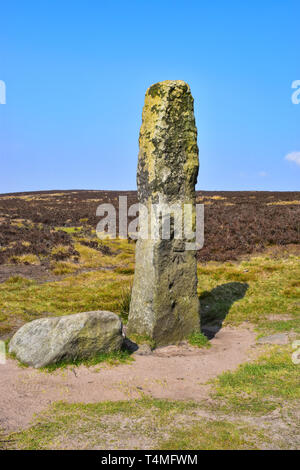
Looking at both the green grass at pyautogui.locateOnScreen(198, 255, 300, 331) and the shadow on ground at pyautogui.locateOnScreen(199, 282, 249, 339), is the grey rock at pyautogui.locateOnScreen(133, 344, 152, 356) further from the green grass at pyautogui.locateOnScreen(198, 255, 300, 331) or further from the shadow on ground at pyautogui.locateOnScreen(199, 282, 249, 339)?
the green grass at pyautogui.locateOnScreen(198, 255, 300, 331)

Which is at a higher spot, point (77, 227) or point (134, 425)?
point (77, 227)

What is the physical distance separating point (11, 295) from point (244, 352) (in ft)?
26.3

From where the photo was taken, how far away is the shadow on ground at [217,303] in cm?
1061

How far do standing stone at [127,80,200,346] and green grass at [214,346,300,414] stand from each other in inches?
82.8

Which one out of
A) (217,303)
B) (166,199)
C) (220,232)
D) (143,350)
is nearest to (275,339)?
(143,350)

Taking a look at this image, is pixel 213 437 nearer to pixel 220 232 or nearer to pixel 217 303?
pixel 217 303

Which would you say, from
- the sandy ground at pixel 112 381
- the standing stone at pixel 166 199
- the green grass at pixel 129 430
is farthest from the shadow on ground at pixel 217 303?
the green grass at pixel 129 430

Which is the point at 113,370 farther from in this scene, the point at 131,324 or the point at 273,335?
the point at 273,335

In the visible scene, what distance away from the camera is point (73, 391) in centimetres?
627

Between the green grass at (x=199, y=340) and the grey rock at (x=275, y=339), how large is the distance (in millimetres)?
1173

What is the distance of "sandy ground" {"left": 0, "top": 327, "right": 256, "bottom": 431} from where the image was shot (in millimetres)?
5828

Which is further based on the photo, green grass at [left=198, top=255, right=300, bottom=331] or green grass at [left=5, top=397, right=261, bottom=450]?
green grass at [left=198, top=255, right=300, bottom=331]

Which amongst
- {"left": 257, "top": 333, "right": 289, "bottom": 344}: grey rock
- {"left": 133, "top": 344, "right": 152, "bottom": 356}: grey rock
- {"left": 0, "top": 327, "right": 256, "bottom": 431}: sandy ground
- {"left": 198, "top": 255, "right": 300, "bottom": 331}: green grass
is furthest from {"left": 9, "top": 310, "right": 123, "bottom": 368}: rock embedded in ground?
{"left": 198, "top": 255, "right": 300, "bottom": 331}: green grass
